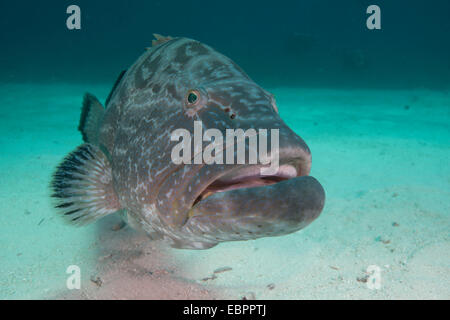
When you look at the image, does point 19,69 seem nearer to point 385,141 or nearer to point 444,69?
point 385,141

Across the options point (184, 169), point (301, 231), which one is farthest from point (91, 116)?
point (301, 231)

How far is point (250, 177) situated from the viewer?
71.3 inches

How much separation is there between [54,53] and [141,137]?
35.2m

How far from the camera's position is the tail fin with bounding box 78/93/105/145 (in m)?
3.85

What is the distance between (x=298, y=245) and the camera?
3.63m

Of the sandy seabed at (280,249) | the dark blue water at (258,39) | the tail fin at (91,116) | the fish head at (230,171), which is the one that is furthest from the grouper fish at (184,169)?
the dark blue water at (258,39)

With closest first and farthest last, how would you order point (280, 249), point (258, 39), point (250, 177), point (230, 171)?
point (230, 171) < point (250, 177) < point (280, 249) < point (258, 39)

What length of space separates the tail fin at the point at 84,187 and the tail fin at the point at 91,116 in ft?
→ 3.38

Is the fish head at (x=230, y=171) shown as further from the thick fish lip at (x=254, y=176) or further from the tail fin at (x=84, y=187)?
the tail fin at (x=84, y=187)

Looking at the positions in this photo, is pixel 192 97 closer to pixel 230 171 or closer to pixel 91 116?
pixel 230 171

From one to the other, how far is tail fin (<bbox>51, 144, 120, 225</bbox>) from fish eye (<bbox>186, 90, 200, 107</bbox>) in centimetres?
119

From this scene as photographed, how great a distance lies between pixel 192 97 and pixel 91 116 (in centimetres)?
228

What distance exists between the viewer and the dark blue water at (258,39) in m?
28.6

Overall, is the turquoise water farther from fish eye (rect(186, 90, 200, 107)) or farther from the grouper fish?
fish eye (rect(186, 90, 200, 107))
